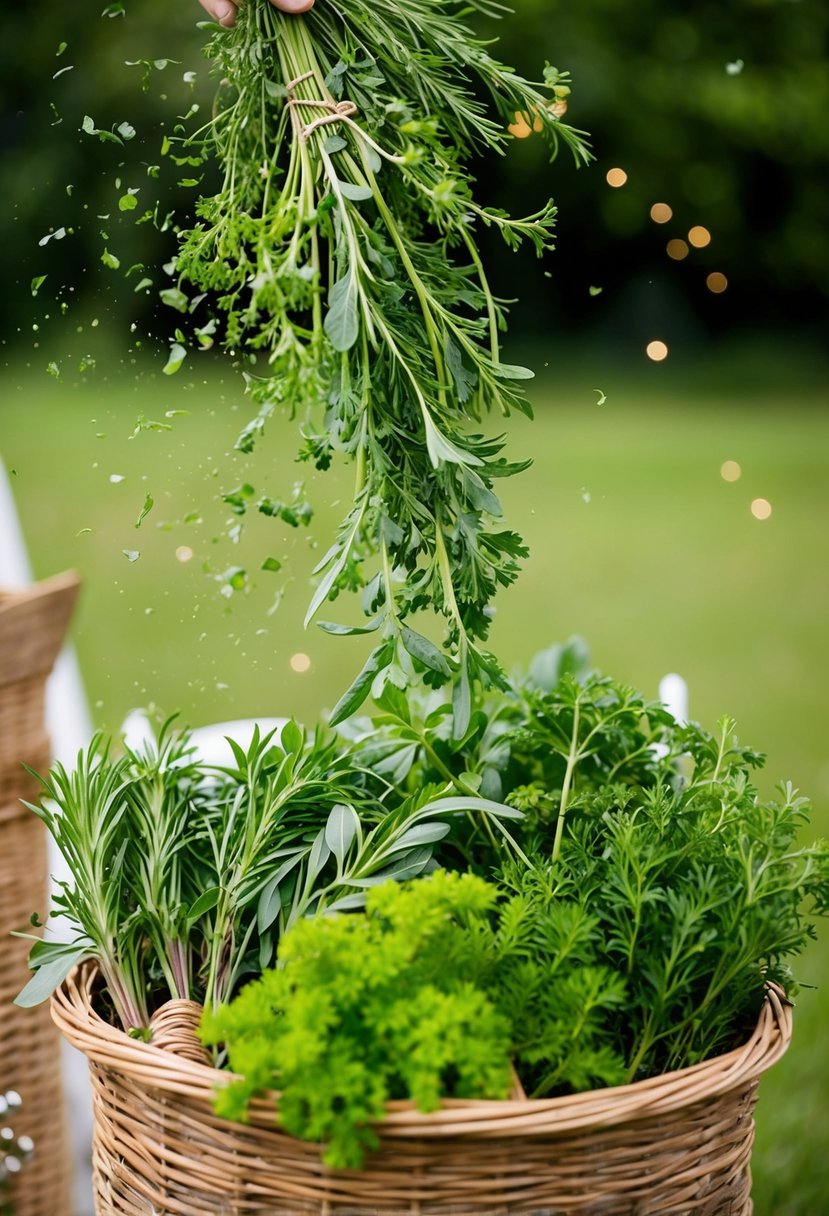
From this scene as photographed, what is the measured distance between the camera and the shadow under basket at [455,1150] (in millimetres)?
667

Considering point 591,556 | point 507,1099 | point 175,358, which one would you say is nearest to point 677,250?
point 175,358

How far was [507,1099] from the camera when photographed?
0.69 m

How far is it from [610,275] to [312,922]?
5884 mm

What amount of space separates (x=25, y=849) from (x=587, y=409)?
549 centimetres

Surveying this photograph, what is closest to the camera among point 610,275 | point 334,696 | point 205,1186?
point 205,1186

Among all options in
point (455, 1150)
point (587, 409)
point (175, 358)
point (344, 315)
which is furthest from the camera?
point (587, 409)

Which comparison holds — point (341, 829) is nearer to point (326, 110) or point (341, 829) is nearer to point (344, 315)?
point (344, 315)

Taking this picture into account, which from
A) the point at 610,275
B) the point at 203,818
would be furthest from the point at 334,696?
the point at 610,275

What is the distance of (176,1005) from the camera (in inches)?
32.3

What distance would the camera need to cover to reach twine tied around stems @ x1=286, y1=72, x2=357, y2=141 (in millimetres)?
849

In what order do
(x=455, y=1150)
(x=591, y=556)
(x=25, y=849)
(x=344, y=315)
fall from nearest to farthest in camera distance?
(x=455, y=1150), (x=344, y=315), (x=25, y=849), (x=591, y=556)

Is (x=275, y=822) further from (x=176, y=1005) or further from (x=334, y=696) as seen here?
(x=334, y=696)

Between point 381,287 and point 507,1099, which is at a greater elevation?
point 381,287

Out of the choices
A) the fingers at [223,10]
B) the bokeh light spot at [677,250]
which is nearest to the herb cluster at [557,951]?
the fingers at [223,10]
